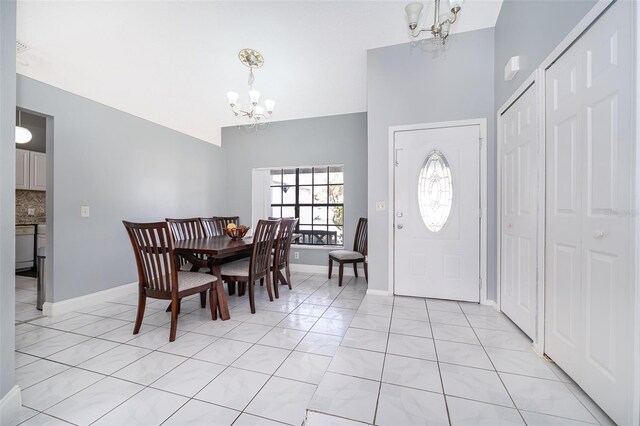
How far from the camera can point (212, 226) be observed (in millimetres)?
3926

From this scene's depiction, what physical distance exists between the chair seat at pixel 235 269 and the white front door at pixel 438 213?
5.82 ft

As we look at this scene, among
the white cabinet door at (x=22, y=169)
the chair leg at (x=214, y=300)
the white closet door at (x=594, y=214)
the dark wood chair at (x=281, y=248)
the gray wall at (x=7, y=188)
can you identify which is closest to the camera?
the white closet door at (x=594, y=214)

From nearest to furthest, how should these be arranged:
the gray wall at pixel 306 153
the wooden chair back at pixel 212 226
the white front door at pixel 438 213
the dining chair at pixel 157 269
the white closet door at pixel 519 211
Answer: the white closet door at pixel 519 211 → the dining chair at pixel 157 269 → the white front door at pixel 438 213 → the wooden chair back at pixel 212 226 → the gray wall at pixel 306 153

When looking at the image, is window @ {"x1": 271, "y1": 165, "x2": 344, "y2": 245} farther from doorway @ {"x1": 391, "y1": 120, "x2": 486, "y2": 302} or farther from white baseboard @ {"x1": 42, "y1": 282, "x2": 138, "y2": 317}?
white baseboard @ {"x1": 42, "y1": 282, "x2": 138, "y2": 317}

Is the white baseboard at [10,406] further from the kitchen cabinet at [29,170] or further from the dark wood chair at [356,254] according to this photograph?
the kitchen cabinet at [29,170]

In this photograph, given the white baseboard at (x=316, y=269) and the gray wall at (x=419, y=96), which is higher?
the gray wall at (x=419, y=96)

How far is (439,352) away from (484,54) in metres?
3.03

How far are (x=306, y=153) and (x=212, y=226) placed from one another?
2082 mm

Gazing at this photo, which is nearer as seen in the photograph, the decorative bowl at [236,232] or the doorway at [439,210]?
the doorway at [439,210]

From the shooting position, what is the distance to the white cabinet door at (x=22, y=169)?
14.1ft

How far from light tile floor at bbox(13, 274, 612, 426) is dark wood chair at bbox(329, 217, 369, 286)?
1131 millimetres

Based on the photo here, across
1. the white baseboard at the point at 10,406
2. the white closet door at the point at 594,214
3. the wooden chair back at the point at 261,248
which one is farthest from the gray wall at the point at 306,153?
the white baseboard at the point at 10,406

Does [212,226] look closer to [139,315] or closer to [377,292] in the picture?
[139,315]

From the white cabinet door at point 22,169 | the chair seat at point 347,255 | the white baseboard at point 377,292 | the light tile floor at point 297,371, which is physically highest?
the white cabinet door at point 22,169
